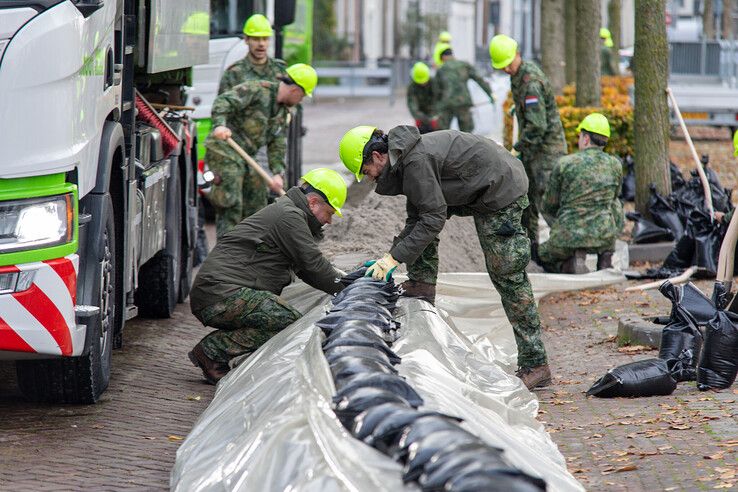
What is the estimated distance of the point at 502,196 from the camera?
7.54 meters

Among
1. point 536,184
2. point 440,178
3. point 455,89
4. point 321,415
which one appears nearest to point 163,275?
point 440,178

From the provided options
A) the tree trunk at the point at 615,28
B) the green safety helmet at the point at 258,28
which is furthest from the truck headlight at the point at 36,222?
the tree trunk at the point at 615,28

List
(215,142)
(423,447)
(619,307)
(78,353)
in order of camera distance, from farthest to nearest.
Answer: (215,142) < (619,307) < (78,353) < (423,447)

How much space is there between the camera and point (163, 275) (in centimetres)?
980

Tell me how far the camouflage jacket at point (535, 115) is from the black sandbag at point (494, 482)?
839cm

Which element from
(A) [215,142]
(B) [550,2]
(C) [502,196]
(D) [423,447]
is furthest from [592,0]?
(D) [423,447]

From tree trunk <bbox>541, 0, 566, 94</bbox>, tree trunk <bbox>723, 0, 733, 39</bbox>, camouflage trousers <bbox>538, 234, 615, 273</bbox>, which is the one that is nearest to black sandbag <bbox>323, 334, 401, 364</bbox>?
camouflage trousers <bbox>538, 234, 615, 273</bbox>

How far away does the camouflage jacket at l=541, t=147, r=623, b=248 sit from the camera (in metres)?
11.3

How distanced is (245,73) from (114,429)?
20.5ft

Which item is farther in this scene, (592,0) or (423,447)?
(592,0)

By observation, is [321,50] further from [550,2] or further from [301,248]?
[301,248]

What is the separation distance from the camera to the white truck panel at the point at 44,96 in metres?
5.79

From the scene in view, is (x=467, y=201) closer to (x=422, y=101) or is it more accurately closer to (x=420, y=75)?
(x=420, y=75)

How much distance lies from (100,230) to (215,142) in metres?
4.83
